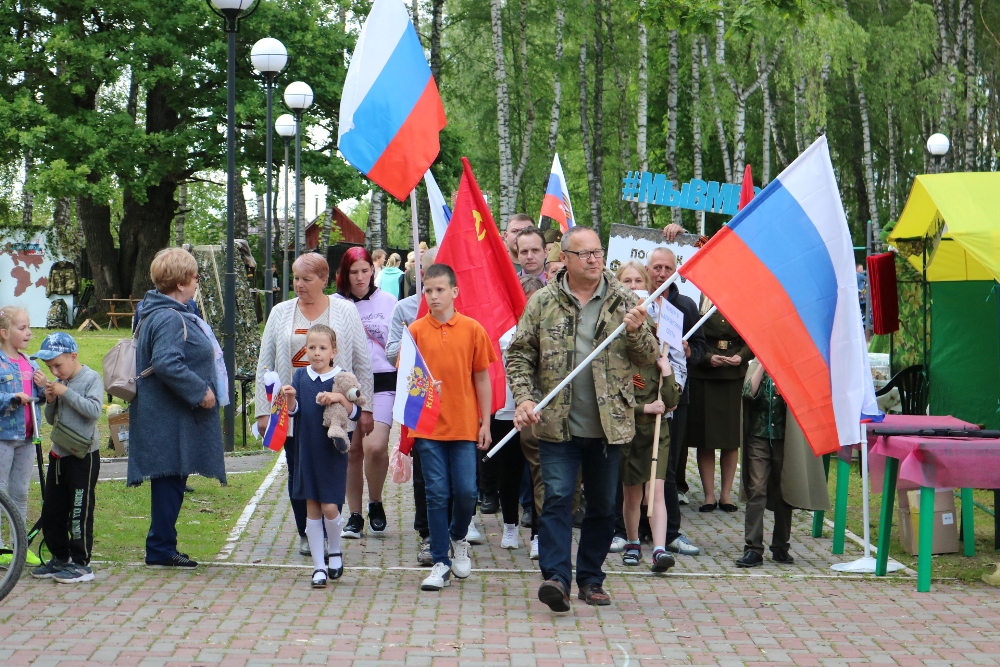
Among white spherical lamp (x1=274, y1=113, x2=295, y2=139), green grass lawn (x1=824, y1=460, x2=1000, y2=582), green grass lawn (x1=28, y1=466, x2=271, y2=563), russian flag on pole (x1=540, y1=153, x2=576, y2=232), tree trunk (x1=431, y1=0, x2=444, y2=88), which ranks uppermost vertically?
tree trunk (x1=431, y1=0, x2=444, y2=88)

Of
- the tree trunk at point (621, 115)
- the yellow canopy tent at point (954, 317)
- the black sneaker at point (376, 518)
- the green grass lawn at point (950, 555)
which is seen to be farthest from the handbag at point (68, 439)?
the tree trunk at point (621, 115)

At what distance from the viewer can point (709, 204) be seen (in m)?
15.8

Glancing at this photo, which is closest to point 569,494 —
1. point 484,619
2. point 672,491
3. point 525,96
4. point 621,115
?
point 484,619

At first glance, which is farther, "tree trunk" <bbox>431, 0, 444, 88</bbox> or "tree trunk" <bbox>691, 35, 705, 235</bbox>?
"tree trunk" <bbox>691, 35, 705, 235</bbox>

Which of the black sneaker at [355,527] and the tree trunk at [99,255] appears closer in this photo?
the black sneaker at [355,527]

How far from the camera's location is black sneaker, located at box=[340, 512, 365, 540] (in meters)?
8.71

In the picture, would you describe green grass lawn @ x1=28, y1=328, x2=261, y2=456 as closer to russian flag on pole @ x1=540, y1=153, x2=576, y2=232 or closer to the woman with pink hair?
the woman with pink hair

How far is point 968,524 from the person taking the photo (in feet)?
27.9

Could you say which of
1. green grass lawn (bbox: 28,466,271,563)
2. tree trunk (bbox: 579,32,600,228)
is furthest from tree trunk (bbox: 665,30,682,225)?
green grass lawn (bbox: 28,466,271,563)

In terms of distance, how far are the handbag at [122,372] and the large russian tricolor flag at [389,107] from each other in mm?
1782

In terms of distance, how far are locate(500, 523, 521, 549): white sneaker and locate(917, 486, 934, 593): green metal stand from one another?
2.62m

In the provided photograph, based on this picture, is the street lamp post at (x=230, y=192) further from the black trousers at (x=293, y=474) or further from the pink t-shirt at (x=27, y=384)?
the pink t-shirt at (x=27, y=384)

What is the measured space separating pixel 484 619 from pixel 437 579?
0.70 m

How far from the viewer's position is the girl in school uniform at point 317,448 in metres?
7.09
